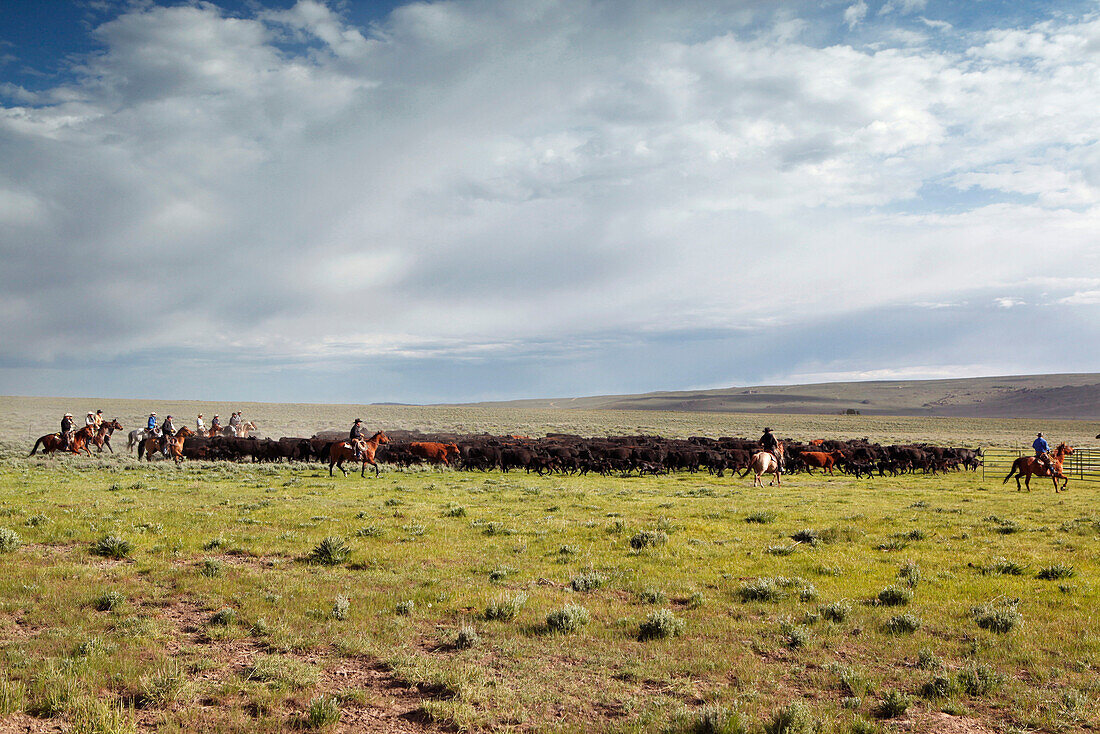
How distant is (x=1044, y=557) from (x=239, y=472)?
79.8 feet

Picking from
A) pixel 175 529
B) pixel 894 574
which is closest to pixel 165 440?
pixel 175 529

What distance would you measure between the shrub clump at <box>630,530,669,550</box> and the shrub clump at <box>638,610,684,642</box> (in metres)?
4.18

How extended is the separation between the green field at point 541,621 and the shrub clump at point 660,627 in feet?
0.14

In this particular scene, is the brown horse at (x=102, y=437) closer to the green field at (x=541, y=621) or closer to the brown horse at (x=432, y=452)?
the brown horse at (x=432, y=452)

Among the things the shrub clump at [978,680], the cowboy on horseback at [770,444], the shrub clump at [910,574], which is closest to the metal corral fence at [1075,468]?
the cowboy on horseback at [770,444]

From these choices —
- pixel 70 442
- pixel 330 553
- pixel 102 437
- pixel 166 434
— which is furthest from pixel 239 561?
pixel 102 437

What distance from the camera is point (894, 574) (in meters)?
9.47

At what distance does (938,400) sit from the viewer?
15950 centimetres

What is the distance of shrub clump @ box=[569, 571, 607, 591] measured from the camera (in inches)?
346

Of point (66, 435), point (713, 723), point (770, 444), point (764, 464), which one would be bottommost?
point (713, 723)

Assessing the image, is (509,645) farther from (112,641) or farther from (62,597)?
(62,597)

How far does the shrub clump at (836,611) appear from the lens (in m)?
7.46

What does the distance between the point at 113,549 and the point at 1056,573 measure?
577 inches

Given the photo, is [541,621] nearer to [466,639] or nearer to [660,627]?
[466,639]
